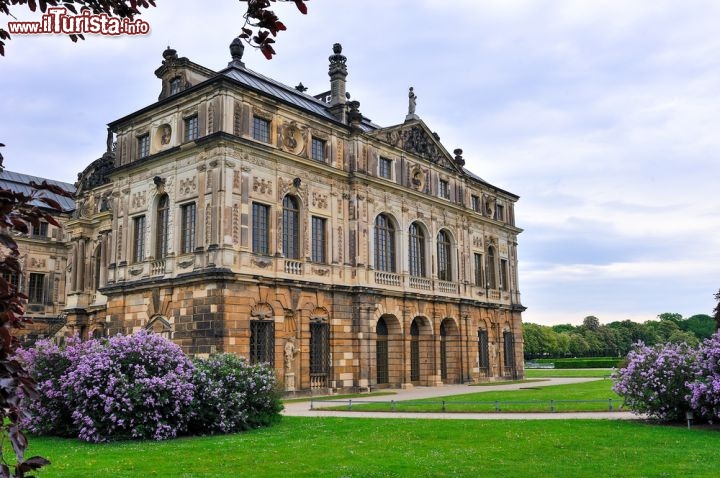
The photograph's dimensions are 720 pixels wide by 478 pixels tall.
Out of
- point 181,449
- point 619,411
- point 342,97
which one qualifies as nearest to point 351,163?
point 342,97

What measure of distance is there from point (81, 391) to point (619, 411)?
1591 centimetres

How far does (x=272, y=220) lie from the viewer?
29.2 meters

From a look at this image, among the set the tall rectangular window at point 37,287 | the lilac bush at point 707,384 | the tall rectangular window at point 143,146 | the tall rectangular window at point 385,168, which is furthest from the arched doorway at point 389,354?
the tall rectangular window at point 37,287

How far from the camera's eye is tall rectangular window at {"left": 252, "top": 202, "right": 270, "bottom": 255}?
28594 mm

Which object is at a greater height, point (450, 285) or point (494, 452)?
point (450, 285)

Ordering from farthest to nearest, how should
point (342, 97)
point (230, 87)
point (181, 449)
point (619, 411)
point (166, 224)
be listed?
1. point (342, 97)
2. point (166, 224)
3. point (230, 87)
4. point (619, 411)
5. point (181, 449)

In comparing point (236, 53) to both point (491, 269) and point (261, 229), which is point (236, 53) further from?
point (491, 269)

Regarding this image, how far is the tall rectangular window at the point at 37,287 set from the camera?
154 feet

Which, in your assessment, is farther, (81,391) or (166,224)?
(166,224)

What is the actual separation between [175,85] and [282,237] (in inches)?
369

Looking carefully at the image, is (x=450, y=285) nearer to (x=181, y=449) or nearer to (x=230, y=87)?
(x=230, y=87)

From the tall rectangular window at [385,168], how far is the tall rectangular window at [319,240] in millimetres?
5485

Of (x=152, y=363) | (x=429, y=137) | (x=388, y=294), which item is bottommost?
(x=152, y=363)

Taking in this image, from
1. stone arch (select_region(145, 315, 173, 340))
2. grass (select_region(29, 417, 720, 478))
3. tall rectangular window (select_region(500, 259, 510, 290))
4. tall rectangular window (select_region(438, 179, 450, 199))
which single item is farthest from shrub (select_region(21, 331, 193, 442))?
tall rectangular window (select_region(500, 259, 510, 290))
